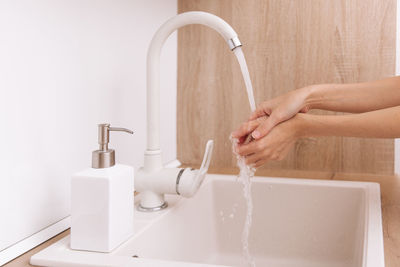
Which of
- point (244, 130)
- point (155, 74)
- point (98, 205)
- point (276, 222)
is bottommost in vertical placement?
point (276, 222)

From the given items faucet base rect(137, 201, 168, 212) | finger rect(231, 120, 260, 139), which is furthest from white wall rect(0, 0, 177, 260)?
finger rect(231, 120, 260, 139)

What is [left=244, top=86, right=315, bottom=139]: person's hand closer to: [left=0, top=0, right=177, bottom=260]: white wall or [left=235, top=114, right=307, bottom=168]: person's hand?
[left=235, top=114, right=307, bottom=168]: person's hand

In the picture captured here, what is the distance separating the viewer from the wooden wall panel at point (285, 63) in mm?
1171

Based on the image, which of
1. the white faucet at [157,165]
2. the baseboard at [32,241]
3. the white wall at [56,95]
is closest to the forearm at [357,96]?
the white faucet at [157,165]

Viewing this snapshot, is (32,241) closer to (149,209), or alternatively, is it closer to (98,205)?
(98,205)

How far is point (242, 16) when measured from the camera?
1.26 m

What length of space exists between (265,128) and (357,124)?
0.58ft

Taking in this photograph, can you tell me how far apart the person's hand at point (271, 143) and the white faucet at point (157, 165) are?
8 centimetres

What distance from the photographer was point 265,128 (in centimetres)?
86

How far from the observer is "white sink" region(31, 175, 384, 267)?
3.11 ft

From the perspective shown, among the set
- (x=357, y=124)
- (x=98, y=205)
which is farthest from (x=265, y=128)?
(x=98, y=205)

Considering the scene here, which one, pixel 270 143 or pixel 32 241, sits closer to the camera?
pixel 32 241

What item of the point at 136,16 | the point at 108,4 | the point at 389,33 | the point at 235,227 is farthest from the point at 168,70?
the point at 389,33

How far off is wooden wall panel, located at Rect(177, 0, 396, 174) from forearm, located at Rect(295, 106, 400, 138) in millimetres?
385
